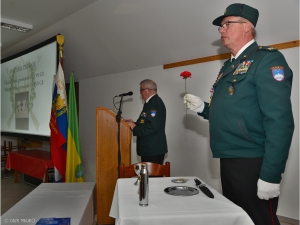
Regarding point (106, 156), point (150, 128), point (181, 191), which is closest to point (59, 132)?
point (106, 156)

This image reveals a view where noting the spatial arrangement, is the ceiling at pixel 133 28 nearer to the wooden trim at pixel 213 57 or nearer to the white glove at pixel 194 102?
the wooden trim at pixel 213 57

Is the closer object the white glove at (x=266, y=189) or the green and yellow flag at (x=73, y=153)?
the white glove at (x=266, y=189)

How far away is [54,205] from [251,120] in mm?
1671

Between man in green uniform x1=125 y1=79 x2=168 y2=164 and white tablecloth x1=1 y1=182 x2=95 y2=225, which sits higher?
man in green uniform x1=125 y1=79 x2=168 y2=164

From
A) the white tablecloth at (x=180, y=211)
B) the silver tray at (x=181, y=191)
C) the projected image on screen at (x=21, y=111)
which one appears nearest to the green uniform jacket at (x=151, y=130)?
the silver tray at (x=181, y=191)

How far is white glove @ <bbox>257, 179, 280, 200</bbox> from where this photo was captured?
3.75ft

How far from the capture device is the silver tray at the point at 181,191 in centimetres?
124

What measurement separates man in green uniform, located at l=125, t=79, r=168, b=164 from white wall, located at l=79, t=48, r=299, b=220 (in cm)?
60

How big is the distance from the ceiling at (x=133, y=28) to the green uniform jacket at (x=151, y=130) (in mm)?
873

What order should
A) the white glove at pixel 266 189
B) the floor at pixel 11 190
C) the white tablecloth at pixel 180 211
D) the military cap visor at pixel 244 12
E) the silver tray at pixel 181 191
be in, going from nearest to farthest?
the white tablecloth at pixel 180 211
the white glove at pixel 266 189
the silver tray at pixel 181 191
the military cap visor at pixel 244 12
the floor at pixel 11 190

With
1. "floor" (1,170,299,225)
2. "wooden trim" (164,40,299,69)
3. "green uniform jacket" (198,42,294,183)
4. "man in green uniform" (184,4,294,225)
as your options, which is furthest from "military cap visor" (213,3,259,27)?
"floor" (1,170,299,225)

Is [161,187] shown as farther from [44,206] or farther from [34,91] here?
[34,91]

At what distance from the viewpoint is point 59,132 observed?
3393mm

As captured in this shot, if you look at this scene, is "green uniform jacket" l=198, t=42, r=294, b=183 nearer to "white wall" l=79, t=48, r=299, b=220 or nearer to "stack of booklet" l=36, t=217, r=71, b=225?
"stack of booklet" l=36, t=217, r=71, b=225
